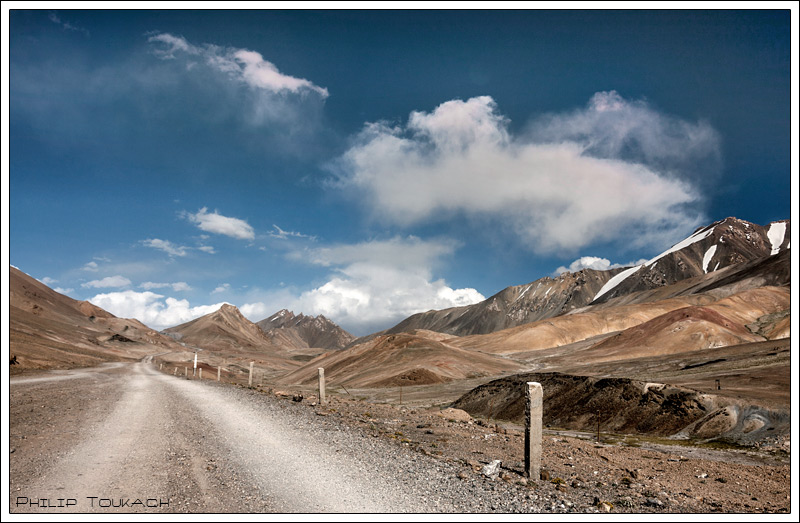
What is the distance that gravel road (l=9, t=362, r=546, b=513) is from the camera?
6844mm

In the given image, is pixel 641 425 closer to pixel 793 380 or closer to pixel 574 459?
pixel 574 459

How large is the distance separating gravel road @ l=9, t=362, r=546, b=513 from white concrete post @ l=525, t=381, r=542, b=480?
0.87 m

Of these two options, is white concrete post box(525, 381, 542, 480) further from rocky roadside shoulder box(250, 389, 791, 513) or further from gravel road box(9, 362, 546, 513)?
gravel road box(9, 362, 546, 513)

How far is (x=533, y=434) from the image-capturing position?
910 cm

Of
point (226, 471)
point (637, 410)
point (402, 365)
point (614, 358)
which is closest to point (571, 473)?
point (226, 471)

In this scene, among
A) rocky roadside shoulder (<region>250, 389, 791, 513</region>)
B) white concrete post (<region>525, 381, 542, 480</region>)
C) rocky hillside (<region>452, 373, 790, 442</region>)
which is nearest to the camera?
rocky roadside shoulder (<region>250, 389, 791, 513</region>)

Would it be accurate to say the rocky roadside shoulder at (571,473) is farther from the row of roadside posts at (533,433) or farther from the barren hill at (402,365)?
the barren hill at (402,365)

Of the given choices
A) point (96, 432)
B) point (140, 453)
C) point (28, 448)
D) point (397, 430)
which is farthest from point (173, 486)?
point (397, 430)

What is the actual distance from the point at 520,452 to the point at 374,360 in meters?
94.5

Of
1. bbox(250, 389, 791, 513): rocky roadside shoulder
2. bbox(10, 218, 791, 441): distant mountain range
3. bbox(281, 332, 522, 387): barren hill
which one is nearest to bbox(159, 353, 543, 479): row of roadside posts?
bbox(250, 389, 791, 513): rocky roadside shoulder

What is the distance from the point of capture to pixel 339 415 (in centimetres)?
1622

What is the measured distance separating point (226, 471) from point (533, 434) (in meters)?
6.35

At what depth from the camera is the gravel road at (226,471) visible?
6844mm

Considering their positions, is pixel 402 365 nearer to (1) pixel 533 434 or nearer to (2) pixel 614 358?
(2) pixel 614 358
